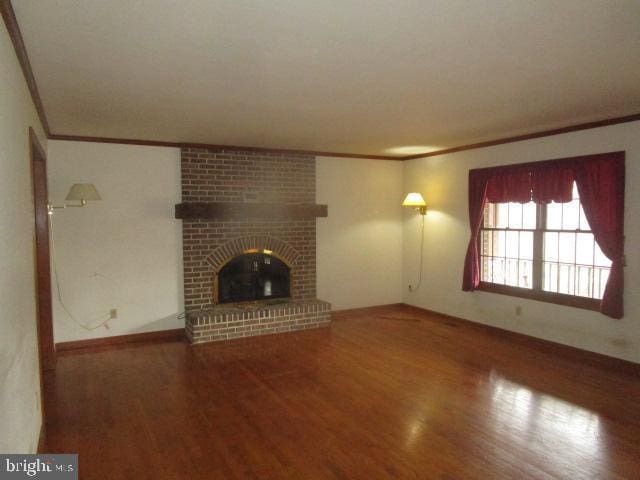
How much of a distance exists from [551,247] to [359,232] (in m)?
2.62

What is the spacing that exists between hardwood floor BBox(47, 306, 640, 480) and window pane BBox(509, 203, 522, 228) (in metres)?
1.39

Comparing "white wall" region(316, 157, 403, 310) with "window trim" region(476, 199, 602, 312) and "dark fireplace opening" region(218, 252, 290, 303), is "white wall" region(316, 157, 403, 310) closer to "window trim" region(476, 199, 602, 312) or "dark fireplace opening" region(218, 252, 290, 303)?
"dark fireplace opening" region(218, 252, 290, 303)

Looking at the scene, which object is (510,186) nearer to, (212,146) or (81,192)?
(212,146)

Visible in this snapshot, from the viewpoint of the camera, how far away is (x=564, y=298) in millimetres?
4691

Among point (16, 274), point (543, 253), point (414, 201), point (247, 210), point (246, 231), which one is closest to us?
point (16, 274)

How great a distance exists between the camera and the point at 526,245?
5137 mm

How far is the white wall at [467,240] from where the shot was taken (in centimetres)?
411

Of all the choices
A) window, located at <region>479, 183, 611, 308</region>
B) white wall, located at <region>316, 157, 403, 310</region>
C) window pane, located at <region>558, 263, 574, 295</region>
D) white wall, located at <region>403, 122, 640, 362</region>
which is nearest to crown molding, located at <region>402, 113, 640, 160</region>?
white wall, located at <region>403, 122, 640, 362</region>

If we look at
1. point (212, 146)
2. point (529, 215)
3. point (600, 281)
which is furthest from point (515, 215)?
point (212, 146)

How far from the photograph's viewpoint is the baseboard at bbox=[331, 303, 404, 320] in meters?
6.36

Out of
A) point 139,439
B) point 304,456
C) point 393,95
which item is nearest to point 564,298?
point 393,95

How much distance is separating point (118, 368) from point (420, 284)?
428 centimetres

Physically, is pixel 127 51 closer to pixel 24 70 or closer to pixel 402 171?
pixel 24 70

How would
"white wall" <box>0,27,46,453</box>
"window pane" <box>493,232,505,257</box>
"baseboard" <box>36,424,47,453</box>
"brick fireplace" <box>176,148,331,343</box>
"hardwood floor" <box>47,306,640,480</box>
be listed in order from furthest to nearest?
"window pane" <box>493,232,505,257</box> < "brick fireplace" <box>176,148,331,343</box> < "baseboard" <box>36,424,47,453</box> < "hardwood floor" <box>47,306,640,480</box> < "white wall" <box>0,27,46,453</box>
